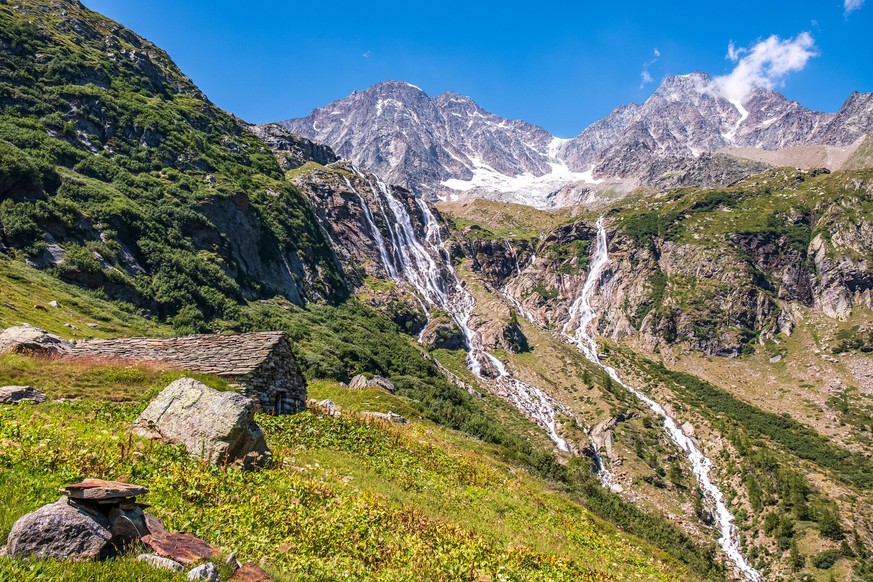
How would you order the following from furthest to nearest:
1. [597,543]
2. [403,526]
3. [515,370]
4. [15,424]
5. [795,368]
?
[795,368] < [515,370] < [597,543] < [403,526] < [15,424]

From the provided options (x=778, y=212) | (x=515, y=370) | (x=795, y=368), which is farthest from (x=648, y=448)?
(x=778, y=212)

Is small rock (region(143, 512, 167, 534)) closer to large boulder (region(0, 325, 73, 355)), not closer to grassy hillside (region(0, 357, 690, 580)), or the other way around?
grassy hillside (region(0, 357, 690, 580))

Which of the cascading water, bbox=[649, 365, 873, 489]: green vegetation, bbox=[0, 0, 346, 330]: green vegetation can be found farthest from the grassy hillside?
bbox=[649, 365, 873, 489]: green vegetation

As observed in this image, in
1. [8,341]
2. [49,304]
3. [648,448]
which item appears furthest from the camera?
[648,448]

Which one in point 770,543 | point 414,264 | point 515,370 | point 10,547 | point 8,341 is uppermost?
point 414,264

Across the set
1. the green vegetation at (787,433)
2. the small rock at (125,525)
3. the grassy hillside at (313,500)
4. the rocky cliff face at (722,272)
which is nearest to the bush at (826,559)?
the green vegetation at (787,433)

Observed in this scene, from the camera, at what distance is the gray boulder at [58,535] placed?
5785 mm

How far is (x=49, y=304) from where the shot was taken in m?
39.1

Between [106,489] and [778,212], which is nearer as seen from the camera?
[106,489]

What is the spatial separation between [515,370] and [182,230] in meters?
78.5

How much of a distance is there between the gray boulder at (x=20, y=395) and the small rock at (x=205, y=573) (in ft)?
38.8

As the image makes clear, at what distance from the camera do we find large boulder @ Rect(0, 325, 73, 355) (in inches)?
760

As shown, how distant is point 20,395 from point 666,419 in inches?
4372

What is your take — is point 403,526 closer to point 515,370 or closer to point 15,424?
point 15,424
